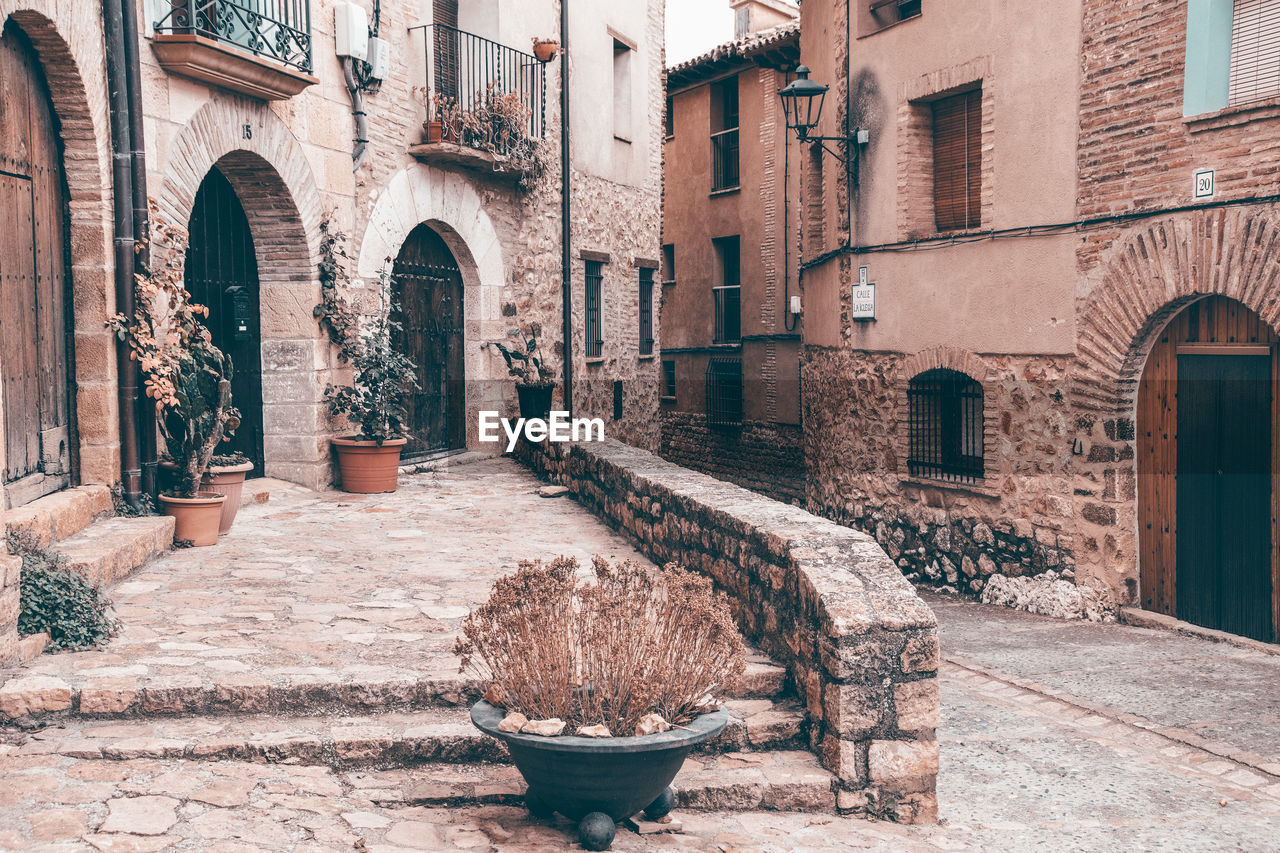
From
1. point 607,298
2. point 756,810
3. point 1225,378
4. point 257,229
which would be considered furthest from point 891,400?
point 756,810

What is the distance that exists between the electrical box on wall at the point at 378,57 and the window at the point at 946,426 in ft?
18.3

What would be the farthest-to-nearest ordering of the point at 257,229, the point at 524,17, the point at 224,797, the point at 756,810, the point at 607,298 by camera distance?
the point at 607,298 < the point at 524,17 < the point at 257,229 < the point at 756,810 < the point at 224,797

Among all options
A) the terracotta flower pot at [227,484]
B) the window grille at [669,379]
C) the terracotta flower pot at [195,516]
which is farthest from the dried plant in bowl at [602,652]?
the window grille at [669,379]

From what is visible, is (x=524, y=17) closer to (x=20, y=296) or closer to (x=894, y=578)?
(x=20, y=296)

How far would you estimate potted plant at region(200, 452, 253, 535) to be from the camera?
6.91 meters

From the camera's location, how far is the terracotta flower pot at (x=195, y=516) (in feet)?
21.6

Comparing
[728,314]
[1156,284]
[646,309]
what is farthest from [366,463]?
[728,314]

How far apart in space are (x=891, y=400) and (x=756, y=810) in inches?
294

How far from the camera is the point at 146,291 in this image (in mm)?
6691

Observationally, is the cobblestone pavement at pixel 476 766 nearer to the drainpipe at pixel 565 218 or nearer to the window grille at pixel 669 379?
the drainpipe at pixel 565 218

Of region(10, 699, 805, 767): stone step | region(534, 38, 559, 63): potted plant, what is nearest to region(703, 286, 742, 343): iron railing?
region(534, 38, 559, 63): potted plant

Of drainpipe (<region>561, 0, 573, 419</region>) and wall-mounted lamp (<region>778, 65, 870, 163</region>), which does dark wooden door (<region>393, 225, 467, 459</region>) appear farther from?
wall-mounted lamp (<region>778, 65, 870, 163</region>)

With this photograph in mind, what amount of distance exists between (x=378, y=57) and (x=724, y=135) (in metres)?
11.3

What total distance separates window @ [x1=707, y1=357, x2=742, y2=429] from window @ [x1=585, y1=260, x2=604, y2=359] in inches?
214
